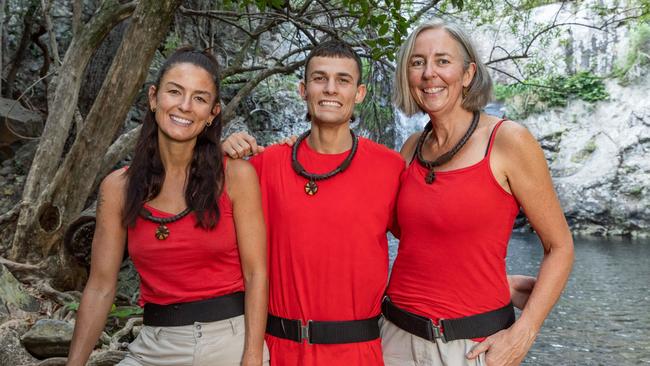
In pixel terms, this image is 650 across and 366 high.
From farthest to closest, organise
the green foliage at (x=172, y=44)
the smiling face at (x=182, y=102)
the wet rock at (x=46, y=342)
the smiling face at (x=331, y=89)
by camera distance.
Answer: the green foliage at (x=172, y=44), the wet rock at (x=46, y=342), the smiling face at (x=331, y=89), the smiling face at (x=182, y=102)

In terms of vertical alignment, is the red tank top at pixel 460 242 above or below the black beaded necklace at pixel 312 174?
below

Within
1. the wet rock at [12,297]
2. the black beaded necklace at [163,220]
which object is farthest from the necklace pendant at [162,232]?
the wet rock at [12,297]

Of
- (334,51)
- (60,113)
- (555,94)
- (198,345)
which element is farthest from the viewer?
(555,94)

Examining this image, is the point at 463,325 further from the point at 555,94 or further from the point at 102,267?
the point at 555,94

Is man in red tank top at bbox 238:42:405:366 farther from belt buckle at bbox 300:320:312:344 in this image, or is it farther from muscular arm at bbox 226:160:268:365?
muscular arm at bbox 226:160:268:365

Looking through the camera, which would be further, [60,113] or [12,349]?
[60,113]

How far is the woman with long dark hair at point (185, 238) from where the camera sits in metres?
2.36

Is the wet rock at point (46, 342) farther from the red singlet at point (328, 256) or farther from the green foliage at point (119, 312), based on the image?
the red singlet at point (328, 256)

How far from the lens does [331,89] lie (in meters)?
2.74

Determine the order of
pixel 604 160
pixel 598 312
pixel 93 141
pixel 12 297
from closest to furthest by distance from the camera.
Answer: pixel 12 297
pixel 93 141
pixel 598 312
pixel 604 160

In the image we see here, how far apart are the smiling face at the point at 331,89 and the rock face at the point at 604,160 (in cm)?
1737

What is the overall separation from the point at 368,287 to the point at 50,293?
379cm

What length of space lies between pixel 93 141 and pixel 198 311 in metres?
3.35

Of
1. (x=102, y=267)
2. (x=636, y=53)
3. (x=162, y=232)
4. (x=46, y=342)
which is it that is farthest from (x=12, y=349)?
(x=636, y=53)
